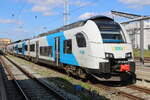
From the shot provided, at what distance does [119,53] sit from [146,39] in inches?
3391

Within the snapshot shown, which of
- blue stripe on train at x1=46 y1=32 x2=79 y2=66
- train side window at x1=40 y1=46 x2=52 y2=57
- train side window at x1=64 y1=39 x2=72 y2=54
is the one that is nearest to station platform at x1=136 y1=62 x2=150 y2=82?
blue stripe on train at x1=46 y1=32 x2=79 y2=66

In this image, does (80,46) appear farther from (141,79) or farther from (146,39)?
(146,39)

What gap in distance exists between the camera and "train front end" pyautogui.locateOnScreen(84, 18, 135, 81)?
10617 millimetres

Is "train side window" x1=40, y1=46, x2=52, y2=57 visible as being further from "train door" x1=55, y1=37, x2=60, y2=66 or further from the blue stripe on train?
"train door" x1=55, y1=37, x2=60, y2=66

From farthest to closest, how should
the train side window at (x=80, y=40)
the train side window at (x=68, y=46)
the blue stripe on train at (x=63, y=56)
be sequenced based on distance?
the train side window at (x=68, y=46), the blue stripe on train at (x=63, y=56), the train side window at (x=80, y=40)

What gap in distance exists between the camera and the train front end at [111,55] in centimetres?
1062

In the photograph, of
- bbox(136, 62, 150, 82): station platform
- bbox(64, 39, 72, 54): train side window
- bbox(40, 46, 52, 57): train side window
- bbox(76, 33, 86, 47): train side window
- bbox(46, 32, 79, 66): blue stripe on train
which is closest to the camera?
bbox(76, 33, 86, 47): train side window

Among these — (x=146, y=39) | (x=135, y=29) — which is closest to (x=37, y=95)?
(x=135, y=29)

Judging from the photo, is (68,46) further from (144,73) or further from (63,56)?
(144,73)

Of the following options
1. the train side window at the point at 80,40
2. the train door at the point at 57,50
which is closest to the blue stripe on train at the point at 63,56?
the train door at the point at 57,50

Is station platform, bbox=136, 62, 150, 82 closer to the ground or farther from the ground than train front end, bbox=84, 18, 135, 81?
closer to the ground


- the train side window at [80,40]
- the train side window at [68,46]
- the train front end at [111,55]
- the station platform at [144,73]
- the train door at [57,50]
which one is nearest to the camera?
the train front end at [111,55]

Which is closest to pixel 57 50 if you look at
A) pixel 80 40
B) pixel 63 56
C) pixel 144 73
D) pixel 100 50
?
pixel 63 56

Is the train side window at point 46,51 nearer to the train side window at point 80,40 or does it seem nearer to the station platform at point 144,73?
the train side window at point 80,40
